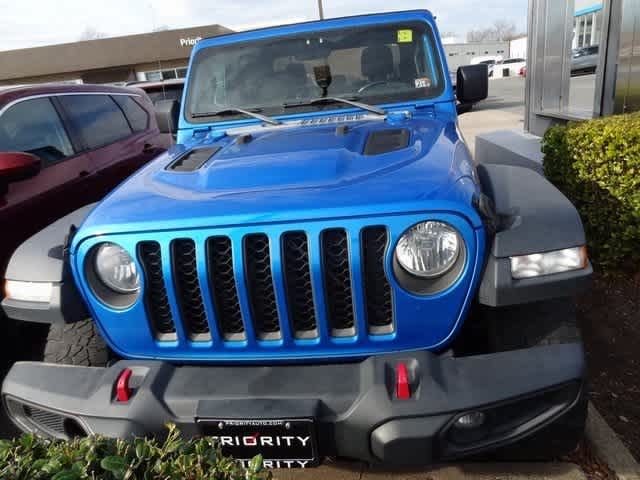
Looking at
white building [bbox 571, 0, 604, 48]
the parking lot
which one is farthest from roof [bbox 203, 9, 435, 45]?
white building [bbox 571, 0, 604, 48]

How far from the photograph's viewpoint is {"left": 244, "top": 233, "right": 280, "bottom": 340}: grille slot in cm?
175

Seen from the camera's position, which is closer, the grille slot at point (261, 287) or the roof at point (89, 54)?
the grille slot at point (261, 287)

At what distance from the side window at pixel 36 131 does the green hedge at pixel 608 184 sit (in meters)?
Answer: 3.81

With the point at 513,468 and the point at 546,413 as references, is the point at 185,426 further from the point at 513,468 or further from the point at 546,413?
the point at 513,468

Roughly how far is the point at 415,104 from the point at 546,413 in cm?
195

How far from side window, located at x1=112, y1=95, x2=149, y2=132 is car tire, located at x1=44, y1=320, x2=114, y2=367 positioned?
281cm

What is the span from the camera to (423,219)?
1674 millimetres

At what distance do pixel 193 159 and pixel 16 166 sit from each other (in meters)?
1.11

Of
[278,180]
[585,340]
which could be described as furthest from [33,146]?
[585,340]

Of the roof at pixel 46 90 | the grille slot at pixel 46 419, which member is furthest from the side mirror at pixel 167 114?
the grille slot at pixel 46 419

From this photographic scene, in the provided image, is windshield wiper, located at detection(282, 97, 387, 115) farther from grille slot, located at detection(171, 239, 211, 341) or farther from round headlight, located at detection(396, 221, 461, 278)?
grille slot, located at detection(171, 239, 211, 341)

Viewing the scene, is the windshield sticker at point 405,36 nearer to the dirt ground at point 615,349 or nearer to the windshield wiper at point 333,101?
the windshield wiper at point 333,101

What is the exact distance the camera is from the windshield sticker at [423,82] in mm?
3141

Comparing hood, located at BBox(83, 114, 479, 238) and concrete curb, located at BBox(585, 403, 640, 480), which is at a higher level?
hood, located at BBox(83, 114, 479, 238)
